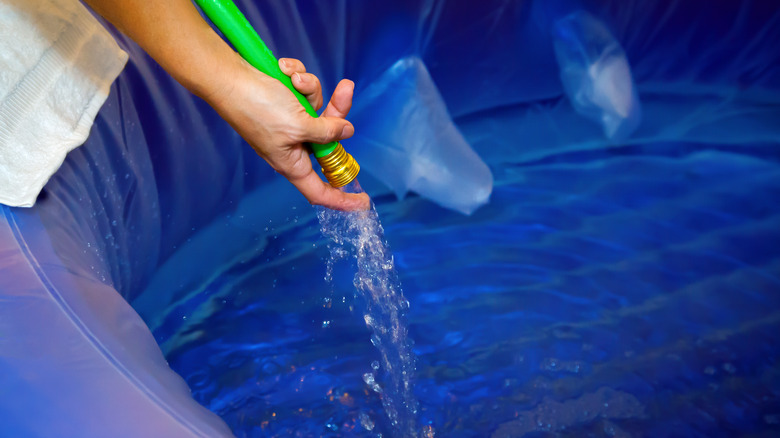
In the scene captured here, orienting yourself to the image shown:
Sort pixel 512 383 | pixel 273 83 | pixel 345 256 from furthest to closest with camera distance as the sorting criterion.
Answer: pixel 345 256 < pixel 512 383 < pixel 273 83

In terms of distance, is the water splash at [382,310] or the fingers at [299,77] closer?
the fingers at [299,77]

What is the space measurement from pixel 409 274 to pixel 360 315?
105 millimetres

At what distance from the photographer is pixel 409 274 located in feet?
2.75

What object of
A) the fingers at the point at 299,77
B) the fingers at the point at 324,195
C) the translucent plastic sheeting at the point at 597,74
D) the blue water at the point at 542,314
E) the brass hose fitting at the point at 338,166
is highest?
the fingers at the point at 299,77

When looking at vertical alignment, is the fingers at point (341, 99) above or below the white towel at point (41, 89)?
below

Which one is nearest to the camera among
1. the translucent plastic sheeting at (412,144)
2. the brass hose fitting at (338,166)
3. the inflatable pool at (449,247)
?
the inflatable pool at (449,247)

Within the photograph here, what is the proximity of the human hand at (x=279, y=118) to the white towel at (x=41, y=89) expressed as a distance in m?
0.12

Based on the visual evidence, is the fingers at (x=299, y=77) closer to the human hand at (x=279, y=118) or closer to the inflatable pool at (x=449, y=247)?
the human hand at (x=279, y=118)

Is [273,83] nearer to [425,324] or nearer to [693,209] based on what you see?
[425,324]

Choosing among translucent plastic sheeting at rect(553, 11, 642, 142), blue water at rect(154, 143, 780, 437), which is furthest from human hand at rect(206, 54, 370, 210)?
translucent plastic sheeting at rect(553, 11, 642, 142)

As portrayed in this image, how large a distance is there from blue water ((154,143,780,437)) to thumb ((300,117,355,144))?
27cm

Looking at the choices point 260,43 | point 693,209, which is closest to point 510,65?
point 693,209

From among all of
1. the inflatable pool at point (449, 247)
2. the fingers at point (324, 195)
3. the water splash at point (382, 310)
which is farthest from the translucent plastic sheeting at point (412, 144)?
the fingers at point (324, 195)

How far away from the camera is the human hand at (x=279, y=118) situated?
1.63 feet
